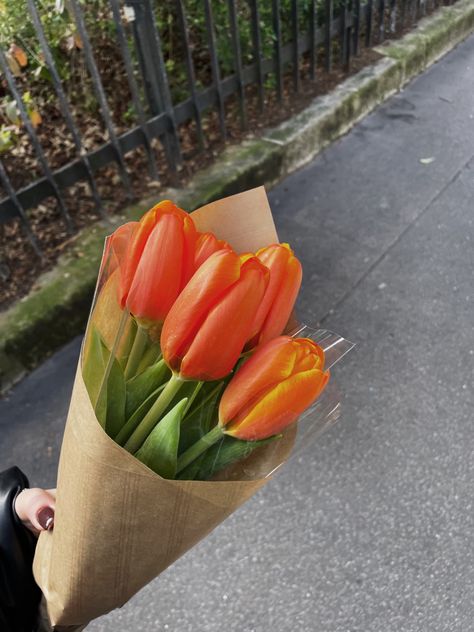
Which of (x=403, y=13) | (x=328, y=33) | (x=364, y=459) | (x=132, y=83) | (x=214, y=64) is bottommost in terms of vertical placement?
(x=364, y=459)

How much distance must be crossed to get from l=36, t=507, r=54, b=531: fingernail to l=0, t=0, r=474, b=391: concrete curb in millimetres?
1555

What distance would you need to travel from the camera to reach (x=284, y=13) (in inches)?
159

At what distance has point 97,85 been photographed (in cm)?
270

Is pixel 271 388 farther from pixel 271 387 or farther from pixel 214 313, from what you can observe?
pixel 214 313

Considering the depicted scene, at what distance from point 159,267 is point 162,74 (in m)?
2.61

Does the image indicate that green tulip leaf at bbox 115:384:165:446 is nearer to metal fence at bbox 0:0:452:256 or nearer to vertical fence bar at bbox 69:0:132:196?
metal fence at bbox 0:0:452:256

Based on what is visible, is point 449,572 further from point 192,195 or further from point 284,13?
point 284,13

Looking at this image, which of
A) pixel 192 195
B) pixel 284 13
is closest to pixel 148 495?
pixel 192 195

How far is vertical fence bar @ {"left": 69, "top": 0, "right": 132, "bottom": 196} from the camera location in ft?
8.09

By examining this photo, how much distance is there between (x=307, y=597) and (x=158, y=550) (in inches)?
49.1

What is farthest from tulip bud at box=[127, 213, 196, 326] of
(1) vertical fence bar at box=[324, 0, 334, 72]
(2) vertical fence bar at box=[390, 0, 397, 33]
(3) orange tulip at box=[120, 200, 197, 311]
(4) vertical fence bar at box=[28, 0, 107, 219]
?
(2) vertical fence bar at box=[390, 0, 397, 33]

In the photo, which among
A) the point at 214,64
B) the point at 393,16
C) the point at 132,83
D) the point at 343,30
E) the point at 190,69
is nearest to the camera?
the point at 132,83

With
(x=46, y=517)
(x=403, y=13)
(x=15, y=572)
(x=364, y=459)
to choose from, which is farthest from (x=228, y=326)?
(x=403, y=13)

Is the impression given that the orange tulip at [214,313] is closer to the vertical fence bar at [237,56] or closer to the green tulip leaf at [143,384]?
the green tulip leaf at [143,384]
